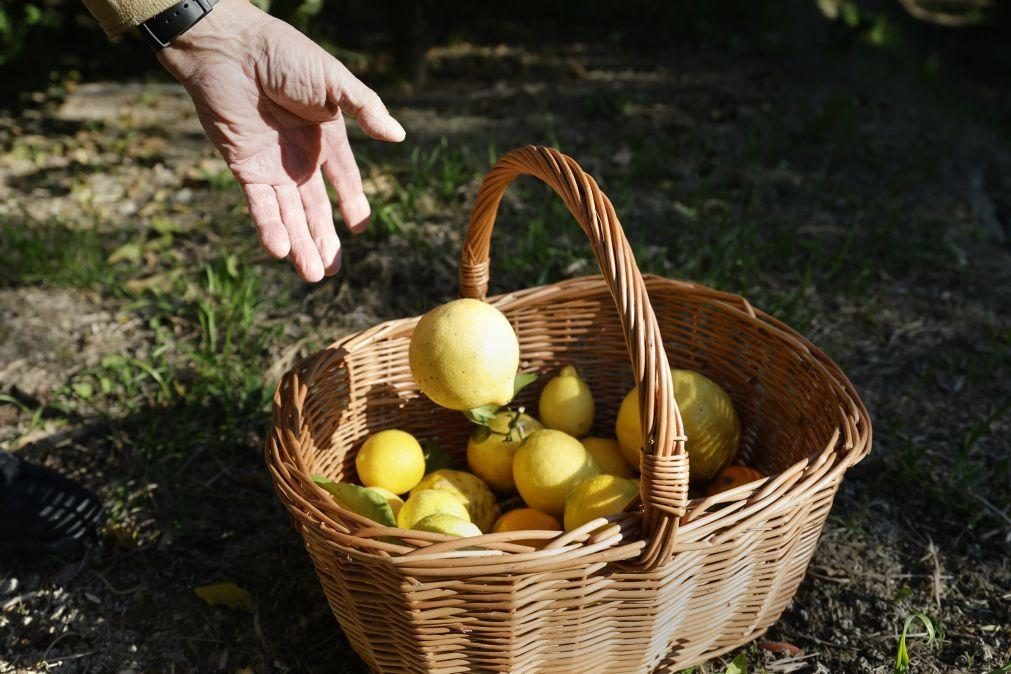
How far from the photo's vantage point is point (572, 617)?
4.98 ft

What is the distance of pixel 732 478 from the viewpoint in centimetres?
199

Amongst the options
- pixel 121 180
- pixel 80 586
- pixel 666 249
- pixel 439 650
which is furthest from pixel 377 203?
pixel 439 650

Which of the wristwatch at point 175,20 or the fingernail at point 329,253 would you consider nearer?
the wristwatch at point 175,20

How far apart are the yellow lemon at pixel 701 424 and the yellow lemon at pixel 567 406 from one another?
5.9 inches

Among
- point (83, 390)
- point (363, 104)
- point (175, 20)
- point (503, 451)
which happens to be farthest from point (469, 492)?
point (83, 390)

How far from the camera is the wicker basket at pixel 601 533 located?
141 cm

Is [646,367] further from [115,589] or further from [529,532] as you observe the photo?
[115,589]

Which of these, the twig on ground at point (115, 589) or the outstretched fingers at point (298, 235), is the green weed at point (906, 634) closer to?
the outstretched fingers at point (298, 235)

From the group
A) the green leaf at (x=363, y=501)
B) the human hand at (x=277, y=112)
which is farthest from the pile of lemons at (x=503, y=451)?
the human hand at (x=277, y=112)

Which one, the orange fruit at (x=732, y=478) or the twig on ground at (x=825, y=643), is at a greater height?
the orange fruit at (x=732, y=478)

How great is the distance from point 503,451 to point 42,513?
3.89 ft

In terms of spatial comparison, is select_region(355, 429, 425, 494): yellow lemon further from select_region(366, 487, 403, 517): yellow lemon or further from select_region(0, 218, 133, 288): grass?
select_region(0, 218, 133, 288): grass

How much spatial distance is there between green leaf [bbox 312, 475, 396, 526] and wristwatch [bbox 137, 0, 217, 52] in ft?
3.70

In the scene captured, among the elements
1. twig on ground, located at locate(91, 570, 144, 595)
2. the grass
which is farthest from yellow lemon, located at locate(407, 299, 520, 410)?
the grass
